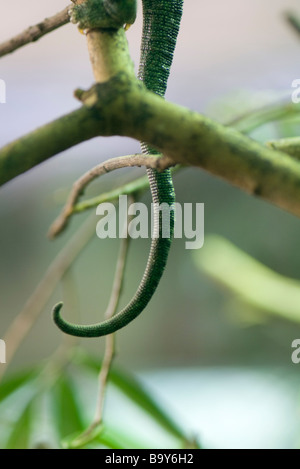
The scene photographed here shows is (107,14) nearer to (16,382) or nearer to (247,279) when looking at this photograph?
(16,382)

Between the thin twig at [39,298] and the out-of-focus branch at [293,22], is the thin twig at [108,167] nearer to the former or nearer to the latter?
the thin twig at [39,298]

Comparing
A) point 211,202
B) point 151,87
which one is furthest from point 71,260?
point 211,202

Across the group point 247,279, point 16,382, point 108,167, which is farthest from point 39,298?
point 247,279

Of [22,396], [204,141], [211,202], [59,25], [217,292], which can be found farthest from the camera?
[211,202]

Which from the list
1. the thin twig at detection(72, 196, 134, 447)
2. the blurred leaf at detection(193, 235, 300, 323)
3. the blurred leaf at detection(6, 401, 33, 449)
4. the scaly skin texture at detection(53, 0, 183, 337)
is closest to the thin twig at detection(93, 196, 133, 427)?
the thin twig at detection(72, 196, 134, 447)

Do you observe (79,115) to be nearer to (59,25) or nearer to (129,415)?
(59,25)

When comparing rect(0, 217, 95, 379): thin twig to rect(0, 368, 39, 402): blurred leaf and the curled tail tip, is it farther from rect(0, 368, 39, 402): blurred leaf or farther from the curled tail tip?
the curled tail tip
